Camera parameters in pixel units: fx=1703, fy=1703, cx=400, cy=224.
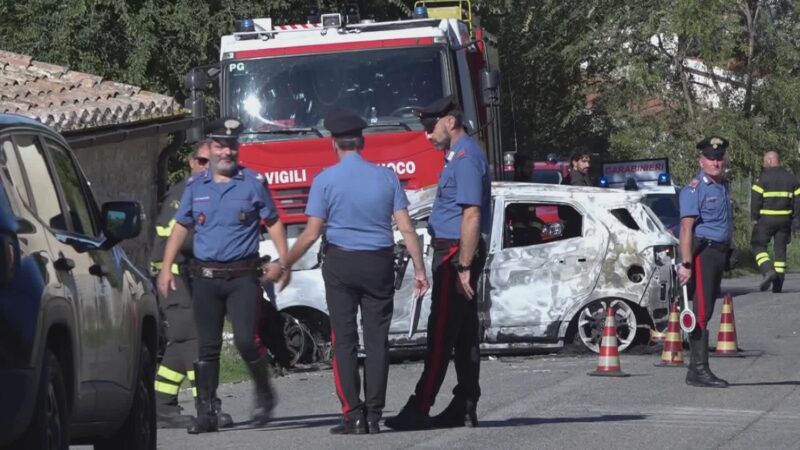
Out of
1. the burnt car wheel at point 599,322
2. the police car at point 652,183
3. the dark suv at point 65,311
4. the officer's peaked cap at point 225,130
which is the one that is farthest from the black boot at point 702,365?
the police car at point 652,183

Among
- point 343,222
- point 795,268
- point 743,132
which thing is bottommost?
point 795,268

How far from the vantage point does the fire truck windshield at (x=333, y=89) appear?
16.8 meters

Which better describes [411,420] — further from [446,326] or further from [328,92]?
[328,92]

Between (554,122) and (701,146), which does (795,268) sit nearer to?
(554,122)

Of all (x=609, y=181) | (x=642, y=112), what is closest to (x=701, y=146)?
(x=609, y=181)

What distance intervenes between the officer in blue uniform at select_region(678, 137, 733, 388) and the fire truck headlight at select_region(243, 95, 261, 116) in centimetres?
558

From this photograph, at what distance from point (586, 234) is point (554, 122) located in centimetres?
2358

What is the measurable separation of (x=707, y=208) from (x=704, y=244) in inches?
10.5

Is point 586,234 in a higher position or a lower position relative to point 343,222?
lower

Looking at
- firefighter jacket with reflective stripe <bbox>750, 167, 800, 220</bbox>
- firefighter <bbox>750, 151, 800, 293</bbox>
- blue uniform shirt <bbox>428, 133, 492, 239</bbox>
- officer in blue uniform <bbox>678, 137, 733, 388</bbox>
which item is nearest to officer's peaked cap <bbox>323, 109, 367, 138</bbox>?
blue uniform shirt <bbox>428, 133, 492, 239</bbox>

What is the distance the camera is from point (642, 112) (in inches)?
1432

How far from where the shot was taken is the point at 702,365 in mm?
12602

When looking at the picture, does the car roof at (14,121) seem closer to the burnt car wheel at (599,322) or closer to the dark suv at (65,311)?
the dark suv at (65,311)

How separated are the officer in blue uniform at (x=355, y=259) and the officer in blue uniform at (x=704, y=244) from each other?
3.24 meters
